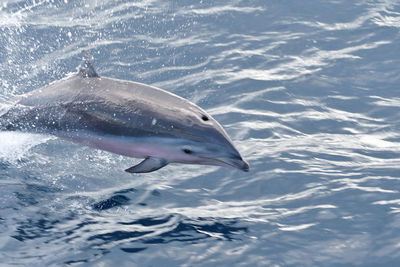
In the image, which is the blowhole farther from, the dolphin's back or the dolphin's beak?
the dolphin's beak

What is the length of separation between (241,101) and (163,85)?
5.44 feet

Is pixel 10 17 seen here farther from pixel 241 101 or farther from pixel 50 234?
pixel 50 234

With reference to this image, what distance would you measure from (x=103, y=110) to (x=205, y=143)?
1.41 m

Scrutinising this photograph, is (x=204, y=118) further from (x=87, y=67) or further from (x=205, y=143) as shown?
(x=87, y=67)

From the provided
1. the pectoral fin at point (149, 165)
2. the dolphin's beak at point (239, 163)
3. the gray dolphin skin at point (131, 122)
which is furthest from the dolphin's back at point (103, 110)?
the dolphin's beak at point (239, 163)

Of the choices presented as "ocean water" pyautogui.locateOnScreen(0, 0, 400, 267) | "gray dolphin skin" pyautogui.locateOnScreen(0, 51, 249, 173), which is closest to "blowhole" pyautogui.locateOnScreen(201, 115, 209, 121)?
"gray dolphin skin" pyautogui.locateOnScreen(0, 51, 249, 173)

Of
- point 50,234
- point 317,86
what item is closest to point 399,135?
point 317,86

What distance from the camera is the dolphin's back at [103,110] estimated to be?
787 cm

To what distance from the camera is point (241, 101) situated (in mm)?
11672

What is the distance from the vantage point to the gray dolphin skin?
7.74 metres

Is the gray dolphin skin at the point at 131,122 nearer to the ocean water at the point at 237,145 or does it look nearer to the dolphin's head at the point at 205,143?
the dolphin's head at the point at 205,143

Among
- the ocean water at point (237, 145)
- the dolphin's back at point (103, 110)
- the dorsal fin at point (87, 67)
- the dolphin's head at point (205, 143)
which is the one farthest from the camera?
the dorsal fin at point (87, 67)

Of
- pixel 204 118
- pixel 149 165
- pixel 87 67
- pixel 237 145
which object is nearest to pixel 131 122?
pixel 149 165

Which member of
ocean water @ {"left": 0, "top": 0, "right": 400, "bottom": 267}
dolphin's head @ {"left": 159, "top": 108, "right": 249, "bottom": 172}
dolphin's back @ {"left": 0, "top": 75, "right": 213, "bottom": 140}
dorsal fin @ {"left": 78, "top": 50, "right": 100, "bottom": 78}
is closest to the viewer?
ocean water @ {"left": 0, "top": 0, "right": 400, "bottom": 267}
